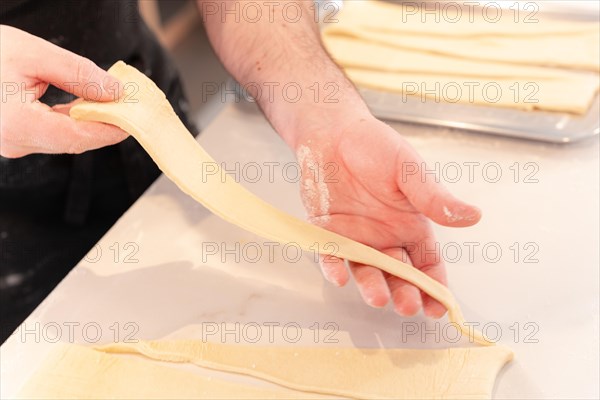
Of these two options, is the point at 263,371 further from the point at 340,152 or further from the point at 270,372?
the point at 340,152

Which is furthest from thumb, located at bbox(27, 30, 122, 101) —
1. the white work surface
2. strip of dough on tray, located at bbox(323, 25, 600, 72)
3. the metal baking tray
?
strip of dough on tray, located at bbox(323, 25, 600, 72)

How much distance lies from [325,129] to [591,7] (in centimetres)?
59

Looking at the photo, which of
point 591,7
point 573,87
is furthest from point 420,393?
point 591,7

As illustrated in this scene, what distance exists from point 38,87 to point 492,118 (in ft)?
2.05

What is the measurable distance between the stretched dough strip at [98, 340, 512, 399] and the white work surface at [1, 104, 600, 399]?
0.02 metres

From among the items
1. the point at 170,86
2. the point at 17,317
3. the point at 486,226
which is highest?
the point at 170,86

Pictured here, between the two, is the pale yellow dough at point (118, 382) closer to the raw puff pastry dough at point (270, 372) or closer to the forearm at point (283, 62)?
the raw puff pastry dough at point (270, 372)

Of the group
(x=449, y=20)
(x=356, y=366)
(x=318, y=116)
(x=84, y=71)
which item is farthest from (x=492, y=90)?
(x=84, y=71)

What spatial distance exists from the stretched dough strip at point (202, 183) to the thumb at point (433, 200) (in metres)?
0.06

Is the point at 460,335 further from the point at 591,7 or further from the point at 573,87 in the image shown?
the point at 591,7

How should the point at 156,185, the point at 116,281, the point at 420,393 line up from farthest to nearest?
the point at 156,185
the point at 116,281
the point at 420,393

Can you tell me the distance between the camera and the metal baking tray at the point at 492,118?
981mm

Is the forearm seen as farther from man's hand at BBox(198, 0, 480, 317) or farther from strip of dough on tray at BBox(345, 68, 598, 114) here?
strip of dough on tray at BBox(345, 68, 598, 114)

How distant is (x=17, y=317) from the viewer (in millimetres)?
1036
